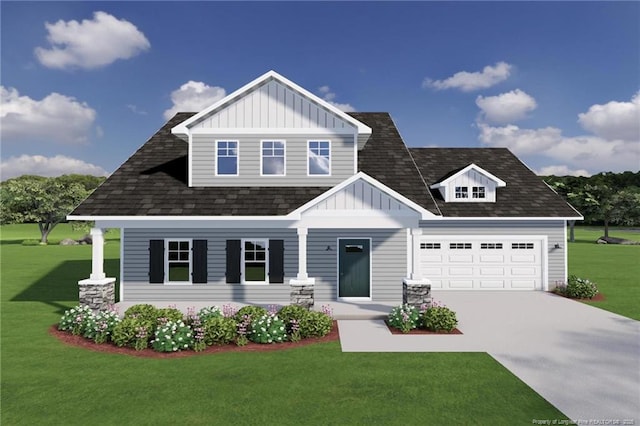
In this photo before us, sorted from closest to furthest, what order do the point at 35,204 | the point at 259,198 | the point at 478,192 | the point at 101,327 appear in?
the point at 101,327 → the point at 259,198 → the point at 478,192 → the point at 35,204

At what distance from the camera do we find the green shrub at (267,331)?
943 cm

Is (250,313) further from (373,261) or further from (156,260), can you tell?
(156,260)

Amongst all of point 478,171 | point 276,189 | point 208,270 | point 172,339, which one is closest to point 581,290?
point 478,171

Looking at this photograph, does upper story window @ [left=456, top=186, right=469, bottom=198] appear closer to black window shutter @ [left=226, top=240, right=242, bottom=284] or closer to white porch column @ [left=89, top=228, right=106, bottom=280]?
black window shutter @ [left=226, top=240, right=242, bottom=284]

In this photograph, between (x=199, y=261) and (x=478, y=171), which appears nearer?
(x=199, y=261)

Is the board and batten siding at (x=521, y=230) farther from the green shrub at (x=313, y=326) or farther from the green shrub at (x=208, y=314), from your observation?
the green shrub at (x=208, y=314)

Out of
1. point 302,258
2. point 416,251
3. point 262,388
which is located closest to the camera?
point 262,388

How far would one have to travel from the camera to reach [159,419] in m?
5.98

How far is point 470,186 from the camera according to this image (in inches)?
696

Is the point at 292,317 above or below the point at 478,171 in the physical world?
below

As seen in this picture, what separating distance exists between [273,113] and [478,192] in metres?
10.4

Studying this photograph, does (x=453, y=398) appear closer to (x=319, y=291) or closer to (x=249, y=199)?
(x=319, y=291)

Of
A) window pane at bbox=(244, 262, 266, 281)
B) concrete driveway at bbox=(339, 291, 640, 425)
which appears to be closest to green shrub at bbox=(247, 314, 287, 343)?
concrete driveway at bbox=(339, 291, 640, 425)

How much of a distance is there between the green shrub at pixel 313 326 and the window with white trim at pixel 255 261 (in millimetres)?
4527
